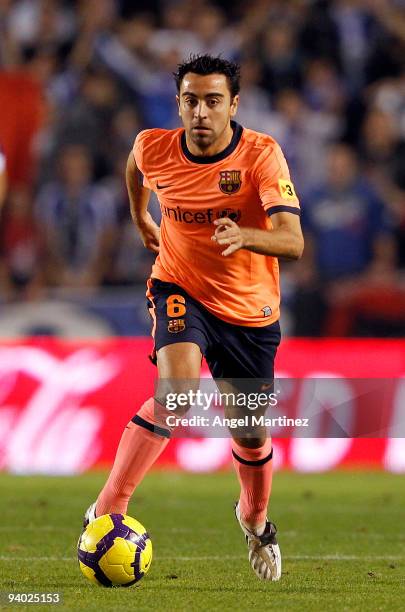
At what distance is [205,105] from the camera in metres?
6.10

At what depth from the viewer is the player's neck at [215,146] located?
6230 millimetres

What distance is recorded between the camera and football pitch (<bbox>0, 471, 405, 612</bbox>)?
5672 mm

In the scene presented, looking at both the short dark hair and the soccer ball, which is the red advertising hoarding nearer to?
the soccer ball

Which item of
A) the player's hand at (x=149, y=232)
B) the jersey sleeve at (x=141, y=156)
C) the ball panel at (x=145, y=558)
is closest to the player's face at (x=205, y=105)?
the jersey sleeve at (x=141, y=156)

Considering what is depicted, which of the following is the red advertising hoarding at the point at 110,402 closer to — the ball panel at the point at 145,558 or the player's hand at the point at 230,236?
the ball panel at the point at 145,558

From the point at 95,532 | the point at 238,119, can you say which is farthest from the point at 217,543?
the point at 238,119

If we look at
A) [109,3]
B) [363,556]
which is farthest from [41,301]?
[363,556]

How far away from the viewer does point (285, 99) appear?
14992 millimetres

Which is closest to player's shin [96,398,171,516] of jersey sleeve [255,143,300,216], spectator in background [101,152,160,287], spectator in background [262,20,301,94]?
jersey sleeve [255,143,300,216]

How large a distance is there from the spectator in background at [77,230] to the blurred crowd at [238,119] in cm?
2

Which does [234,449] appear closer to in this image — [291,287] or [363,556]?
[363,556]

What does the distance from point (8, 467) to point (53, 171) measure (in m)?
4.49

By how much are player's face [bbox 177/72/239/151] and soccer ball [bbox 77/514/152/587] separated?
182cm

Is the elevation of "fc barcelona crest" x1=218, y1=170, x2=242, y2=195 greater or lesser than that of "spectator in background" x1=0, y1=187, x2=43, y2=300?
greater
